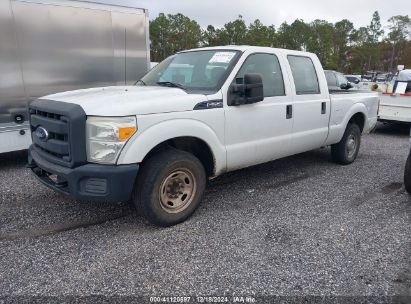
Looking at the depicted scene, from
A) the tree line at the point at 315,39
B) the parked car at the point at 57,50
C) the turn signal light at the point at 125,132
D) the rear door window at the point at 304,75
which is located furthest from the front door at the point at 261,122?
the tree line at the point at 315,39

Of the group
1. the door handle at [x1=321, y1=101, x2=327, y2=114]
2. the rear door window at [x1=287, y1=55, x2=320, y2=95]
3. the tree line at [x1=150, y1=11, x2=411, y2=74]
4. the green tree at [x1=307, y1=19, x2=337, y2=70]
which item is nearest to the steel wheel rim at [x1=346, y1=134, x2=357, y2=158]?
the door handle at [x1=321, y1=101, x2=327, y2=114]

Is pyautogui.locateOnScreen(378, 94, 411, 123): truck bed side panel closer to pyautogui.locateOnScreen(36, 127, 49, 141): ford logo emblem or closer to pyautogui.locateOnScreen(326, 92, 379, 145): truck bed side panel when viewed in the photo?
pyautogui.locateOnScreen(326, 92, 379, 145): truck bed side panel

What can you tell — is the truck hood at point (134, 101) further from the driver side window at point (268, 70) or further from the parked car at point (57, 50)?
the parked car at point (57, 50)

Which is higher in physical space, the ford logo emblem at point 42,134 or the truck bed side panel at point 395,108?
the ford logo emblem at point 42,134

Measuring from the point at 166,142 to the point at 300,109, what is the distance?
2.21 metres

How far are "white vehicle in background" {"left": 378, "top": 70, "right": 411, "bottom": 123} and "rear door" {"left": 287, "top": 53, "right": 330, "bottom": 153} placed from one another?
5.14 m

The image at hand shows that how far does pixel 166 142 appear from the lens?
12.9ft

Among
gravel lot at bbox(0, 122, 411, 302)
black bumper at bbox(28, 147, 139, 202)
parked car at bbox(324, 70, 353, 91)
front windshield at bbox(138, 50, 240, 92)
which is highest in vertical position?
front windshield at bbox(138, 50, 240, 92)

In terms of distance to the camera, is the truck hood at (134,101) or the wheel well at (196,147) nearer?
the truck hood at (134,101)

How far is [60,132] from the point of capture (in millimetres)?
3467

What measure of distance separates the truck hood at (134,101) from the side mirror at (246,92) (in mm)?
401

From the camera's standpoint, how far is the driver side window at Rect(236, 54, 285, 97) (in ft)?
14.9

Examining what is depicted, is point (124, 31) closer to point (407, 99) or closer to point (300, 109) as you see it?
point (300, 109)

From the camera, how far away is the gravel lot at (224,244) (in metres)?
2.93
